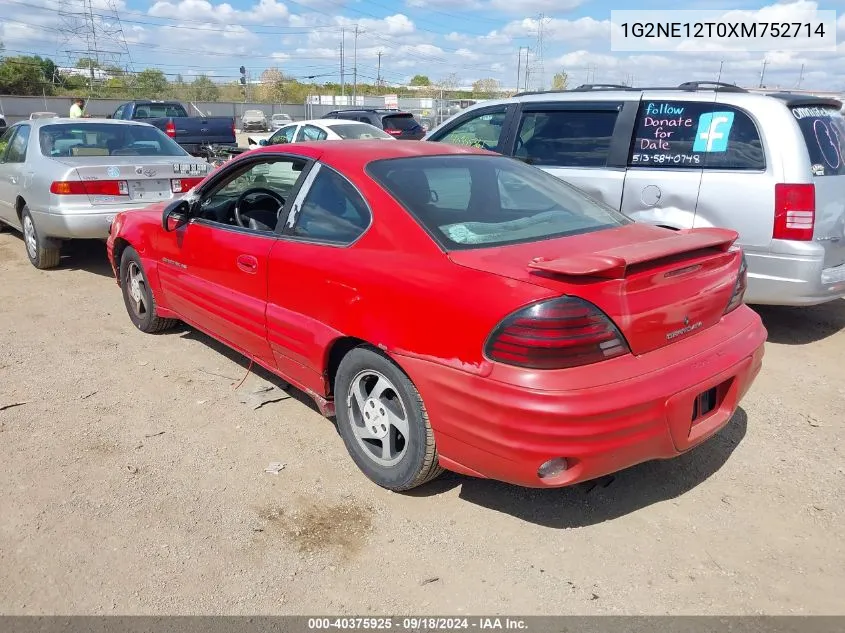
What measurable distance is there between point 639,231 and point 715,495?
130cm

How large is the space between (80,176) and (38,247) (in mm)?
1158

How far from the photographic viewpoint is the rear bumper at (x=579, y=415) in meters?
2.37

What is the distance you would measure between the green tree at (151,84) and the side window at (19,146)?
5655 cm

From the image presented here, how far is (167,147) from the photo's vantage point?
7477 millimetres

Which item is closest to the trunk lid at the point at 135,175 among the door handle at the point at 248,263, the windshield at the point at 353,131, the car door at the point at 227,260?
the car door at the point at 227,260

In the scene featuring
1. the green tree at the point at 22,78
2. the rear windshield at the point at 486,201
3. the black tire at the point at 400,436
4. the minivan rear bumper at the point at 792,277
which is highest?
the green tree at the point at 22,78

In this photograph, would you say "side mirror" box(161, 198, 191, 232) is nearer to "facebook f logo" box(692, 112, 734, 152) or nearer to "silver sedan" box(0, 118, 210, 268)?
"silver sedan" box(0, 118, 210, 268)

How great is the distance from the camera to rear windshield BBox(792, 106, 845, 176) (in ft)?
15.1

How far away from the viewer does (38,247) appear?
277 inches

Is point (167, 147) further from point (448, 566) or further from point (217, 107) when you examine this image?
point (217, 107)

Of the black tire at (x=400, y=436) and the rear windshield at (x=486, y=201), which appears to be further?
the rear windshield at (x=486, y=201)

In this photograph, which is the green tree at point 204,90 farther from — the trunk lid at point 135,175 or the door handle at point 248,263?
the door handle at point 248,263

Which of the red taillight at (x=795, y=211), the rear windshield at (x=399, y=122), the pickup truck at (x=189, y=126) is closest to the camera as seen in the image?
the red taillight at (x=795, y=211)

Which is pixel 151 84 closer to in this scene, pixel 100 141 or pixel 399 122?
pixel 399 122
